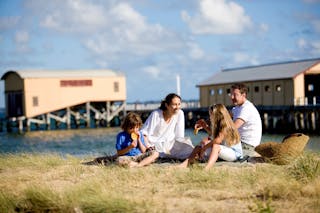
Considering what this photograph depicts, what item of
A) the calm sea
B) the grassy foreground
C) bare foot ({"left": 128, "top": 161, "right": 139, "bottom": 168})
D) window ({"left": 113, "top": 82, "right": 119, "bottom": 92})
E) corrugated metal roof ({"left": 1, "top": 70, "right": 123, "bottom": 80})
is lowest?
the calm sea

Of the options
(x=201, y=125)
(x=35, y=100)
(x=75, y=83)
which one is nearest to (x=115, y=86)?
(x=75, y=83)

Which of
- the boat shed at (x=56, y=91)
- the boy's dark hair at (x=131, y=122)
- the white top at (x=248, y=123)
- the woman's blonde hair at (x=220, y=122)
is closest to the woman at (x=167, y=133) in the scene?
the boy's dark hair at (x=131, y=122)

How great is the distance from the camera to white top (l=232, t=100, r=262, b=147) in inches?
400

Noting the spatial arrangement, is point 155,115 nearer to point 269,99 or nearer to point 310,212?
point 310,212

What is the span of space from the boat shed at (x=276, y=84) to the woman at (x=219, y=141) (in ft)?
91.1

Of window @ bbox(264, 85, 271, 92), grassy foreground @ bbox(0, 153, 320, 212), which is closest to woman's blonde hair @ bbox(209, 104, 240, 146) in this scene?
grassy foreground @ bbox(0, 153, 320, 212)

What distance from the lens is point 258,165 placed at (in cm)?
943

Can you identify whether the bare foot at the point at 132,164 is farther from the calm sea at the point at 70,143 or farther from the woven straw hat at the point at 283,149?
the calm sea at the point at 70,143

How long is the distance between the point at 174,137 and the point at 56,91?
128 ft

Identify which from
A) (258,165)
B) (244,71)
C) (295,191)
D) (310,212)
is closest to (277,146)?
(258,165)

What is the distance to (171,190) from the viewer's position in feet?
25.5

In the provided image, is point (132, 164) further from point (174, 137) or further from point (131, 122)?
point (174, 137)

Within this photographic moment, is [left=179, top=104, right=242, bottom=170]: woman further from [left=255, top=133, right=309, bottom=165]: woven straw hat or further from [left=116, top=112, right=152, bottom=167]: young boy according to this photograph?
[left=116, top=112, right=152, bottom=167]: young boy

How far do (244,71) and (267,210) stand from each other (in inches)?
1665
